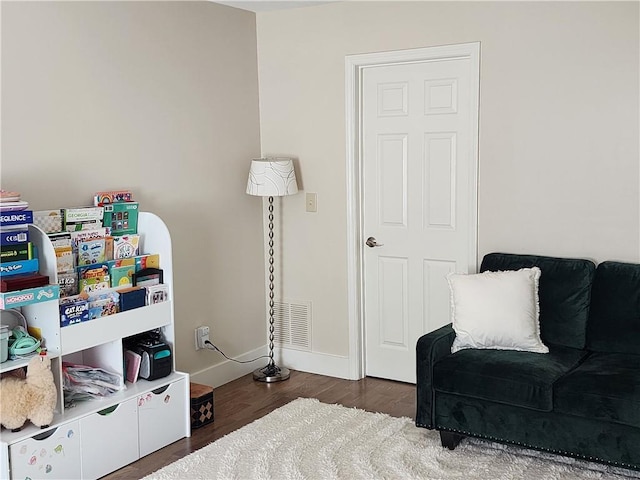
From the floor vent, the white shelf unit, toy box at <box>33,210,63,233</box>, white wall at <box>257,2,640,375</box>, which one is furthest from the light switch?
toy box at <box>33,210,63,233</box>

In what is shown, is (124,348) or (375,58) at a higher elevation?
(375,58)

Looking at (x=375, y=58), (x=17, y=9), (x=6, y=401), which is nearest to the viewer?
(x=6, y=401)

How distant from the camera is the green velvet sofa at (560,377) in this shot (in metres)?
3.08

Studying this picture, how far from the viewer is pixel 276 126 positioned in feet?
15.9

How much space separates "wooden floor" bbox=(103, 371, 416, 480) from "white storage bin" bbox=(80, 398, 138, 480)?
141 mm

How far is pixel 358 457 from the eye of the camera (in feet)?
11.5

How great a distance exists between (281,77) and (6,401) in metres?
2.69

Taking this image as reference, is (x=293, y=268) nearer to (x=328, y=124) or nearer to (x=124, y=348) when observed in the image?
(x=328, y=124)

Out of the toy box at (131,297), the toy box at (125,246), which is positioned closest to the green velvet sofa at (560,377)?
the toy box at (131,297)

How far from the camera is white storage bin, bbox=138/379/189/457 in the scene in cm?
354

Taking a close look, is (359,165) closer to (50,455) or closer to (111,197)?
(111,197)

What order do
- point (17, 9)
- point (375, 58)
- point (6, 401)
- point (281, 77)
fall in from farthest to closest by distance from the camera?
point (281, 77) < point (375, 58) < point (17, 9) < point (6, 401)

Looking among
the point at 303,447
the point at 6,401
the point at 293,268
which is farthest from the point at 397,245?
the point at 6,401

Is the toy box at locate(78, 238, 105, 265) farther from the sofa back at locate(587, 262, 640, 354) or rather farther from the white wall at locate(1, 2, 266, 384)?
the sofa back at locate(587, 262, 640, 354)
